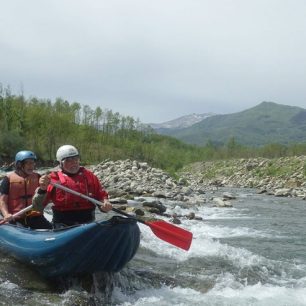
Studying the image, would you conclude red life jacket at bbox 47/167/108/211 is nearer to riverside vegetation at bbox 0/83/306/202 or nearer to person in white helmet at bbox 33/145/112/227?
person in white helmet at bbox 33/145/112/227

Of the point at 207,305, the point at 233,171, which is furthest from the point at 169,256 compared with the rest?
the point at 233,171

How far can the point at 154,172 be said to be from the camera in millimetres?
32625

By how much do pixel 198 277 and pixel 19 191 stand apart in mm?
3637

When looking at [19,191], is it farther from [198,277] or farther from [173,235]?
[198,277]

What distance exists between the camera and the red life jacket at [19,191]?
25.4 feet

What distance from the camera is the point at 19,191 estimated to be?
7.76 metres

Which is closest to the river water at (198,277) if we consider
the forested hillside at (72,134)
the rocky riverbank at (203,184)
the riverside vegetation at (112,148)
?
the rocky riverbank at (203,184)

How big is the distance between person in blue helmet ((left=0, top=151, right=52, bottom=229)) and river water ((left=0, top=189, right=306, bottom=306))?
2.53 feet

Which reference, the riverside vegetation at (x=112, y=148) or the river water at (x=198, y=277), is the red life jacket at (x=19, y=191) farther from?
the riverside vegetation at (x=112, y=148)

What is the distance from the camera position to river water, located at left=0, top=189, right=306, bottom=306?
262 inches

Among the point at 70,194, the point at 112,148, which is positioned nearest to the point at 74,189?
the point at 70,194

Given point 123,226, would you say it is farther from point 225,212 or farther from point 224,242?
point 225,212

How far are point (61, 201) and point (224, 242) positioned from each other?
21.3ft

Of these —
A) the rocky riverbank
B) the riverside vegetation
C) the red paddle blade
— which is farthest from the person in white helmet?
the riverside vegetation
